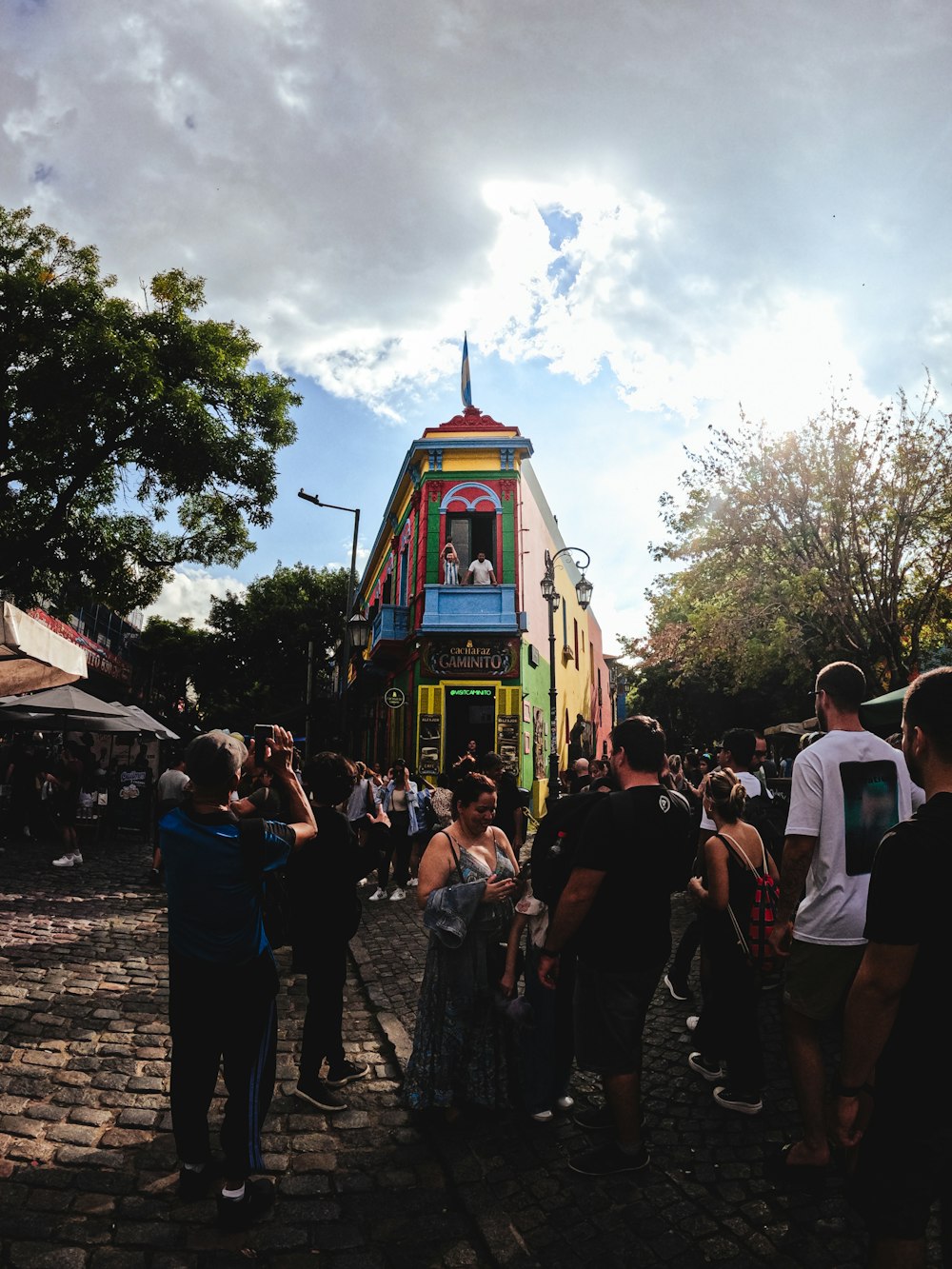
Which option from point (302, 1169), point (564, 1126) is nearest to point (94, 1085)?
point (302, 1169)

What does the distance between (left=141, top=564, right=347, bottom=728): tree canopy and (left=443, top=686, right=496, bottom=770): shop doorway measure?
21009mm

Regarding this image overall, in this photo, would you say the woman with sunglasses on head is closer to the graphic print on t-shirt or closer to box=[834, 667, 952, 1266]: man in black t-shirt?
the graphic print on t-shirt

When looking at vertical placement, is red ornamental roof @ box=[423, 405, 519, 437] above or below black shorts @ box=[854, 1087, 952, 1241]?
above

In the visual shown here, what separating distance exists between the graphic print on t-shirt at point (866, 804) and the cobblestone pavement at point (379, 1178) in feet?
4.42

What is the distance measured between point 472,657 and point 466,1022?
48.3 feet

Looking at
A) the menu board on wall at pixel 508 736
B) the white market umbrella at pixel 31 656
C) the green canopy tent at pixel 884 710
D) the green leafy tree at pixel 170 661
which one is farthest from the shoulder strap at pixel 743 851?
the green leafy tree at pixel 170 661

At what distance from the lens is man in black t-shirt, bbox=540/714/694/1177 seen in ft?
10.1

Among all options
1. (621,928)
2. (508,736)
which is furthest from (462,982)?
(508,736)

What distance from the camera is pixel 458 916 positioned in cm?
351

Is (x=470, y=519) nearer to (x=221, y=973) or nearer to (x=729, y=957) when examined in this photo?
(x=729, y=957)

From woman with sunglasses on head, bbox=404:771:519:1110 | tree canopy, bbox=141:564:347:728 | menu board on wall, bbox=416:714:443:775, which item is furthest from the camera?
tree canopy, bbox=141:564:347:728

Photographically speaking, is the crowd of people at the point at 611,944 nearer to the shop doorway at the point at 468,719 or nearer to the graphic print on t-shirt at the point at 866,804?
the graphic print on t-shirt at the point at 866,804

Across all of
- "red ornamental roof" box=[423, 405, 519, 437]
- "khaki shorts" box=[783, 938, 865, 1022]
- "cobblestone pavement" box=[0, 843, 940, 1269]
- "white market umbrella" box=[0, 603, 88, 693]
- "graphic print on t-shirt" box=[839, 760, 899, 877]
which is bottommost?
"cobblestone pavement" box=[0, 843, 940, 1269]

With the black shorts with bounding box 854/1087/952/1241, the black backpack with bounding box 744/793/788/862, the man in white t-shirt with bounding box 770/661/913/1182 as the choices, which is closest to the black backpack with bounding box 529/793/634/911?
the man in white t-shirt with bounding box 770/661/913/1182
